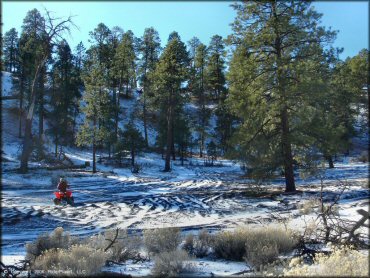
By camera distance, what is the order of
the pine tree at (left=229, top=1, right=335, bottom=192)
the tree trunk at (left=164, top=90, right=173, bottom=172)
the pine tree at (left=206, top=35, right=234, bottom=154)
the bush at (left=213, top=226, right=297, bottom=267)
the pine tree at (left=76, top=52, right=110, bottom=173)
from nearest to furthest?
the bush at (left=213, top=226, right=297, bottom=267), the pine tree at (left=229, top=1, right=335, bottom=192), the pine tree at (left=76, top=52, right=110, bottom=173), the tree trunk at (left=164, top=90, right=173, bottom=172), the pine tree at (left=206, top=35, right=234, bottom=154)

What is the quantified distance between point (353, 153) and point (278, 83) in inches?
1352

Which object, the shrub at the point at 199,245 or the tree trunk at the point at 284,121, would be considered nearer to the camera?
the shrub at the point at 199,245

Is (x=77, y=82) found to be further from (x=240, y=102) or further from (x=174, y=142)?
(x=240, y=102)

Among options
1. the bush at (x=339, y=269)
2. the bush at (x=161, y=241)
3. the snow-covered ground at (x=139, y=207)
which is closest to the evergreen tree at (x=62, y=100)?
the snow-covered ground at (x=139, y=207)

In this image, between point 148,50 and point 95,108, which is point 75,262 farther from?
point 148,50

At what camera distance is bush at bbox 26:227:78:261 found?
8.68 m

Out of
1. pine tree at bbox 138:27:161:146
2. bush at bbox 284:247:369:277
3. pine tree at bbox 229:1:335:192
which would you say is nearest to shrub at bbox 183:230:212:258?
bush at bbox 284:247:369:277

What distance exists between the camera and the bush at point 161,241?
28.4 feet

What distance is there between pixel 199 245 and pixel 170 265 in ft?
6.86

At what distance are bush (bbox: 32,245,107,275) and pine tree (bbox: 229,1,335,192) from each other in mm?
12727

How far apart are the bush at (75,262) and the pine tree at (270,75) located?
501 inches

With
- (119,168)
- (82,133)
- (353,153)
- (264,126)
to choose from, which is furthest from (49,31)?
(353,153)

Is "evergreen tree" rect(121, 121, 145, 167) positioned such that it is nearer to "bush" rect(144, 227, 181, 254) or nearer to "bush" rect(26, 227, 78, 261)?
"bush" rect(26, 227, 78, 261)

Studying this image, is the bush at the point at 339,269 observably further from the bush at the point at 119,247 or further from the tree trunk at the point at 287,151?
the tree trunk at the point at 287,151
